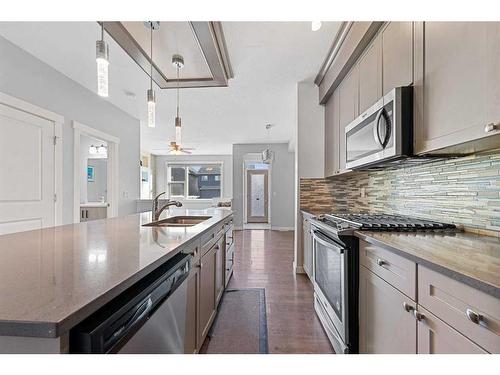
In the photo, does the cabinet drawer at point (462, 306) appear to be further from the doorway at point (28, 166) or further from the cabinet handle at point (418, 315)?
the doorway at point (28, 166)

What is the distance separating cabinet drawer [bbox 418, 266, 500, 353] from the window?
31.6 ft

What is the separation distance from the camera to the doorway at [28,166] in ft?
8.74

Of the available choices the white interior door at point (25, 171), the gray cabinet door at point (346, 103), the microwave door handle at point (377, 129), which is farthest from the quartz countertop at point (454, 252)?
the white interior door at point (25, 171)

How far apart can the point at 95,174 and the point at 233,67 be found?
228 inches

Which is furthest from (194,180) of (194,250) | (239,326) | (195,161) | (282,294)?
(194,250)

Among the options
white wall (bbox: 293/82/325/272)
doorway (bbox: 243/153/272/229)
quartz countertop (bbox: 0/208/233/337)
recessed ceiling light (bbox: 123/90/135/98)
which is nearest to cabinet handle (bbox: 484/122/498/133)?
quartz countertop (bbox: 0/208/233/337)

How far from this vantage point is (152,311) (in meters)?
0.88

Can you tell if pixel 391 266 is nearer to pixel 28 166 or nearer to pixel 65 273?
pixel 65 273

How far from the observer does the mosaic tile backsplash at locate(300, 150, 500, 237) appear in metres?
1.40

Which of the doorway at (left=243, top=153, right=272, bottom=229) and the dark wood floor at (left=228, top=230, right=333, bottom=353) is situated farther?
the doorway at (left=243, top=153, right=272, bottom=229)

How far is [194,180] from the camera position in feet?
35.5

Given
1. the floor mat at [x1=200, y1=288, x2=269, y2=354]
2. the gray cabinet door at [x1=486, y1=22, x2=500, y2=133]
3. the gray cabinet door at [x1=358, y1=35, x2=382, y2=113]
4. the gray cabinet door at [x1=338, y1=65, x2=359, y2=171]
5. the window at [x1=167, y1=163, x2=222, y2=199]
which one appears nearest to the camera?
the gray cabinet door at [x1=486, y1=22, x2=500, y2=133]

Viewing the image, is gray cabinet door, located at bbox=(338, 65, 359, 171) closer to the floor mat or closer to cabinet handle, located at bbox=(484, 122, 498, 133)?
cabinet handle, located at bbox=(484, 122, 498, 133)

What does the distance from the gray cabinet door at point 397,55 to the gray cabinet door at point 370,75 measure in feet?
0.27
